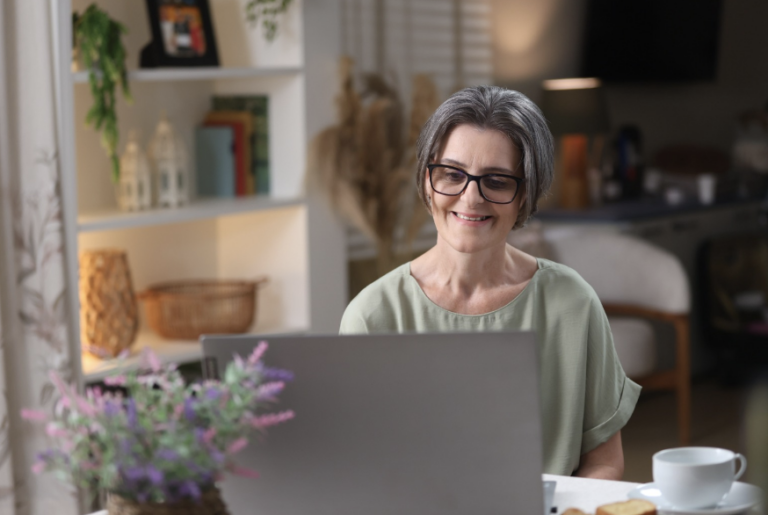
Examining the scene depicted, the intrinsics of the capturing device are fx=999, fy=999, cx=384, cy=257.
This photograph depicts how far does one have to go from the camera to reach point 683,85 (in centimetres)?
579

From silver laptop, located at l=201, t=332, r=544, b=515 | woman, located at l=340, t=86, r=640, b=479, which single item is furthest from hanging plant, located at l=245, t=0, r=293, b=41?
silver laptop, located at l=201, t=332, r=544, b=515

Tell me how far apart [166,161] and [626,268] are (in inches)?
78.3

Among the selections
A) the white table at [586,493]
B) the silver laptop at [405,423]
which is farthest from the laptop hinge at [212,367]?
the white table at [586,493]

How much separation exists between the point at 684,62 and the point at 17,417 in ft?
13.6

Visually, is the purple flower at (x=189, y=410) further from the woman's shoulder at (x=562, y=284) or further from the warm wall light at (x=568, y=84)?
the warm wall light at (x=568, y=84)

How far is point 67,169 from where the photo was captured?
2.43 meters

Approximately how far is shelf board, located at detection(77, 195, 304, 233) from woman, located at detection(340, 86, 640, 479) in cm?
117

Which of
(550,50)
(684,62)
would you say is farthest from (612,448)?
(684,62)

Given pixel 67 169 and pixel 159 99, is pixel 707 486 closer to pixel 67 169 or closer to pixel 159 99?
pixel 67 169

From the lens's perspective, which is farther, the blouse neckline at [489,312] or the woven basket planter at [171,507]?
the blouse neckline at [489,312]

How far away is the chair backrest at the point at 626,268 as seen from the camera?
3.93 metres

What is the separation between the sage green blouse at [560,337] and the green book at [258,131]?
154 cm

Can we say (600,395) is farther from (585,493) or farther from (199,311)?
(199,311)

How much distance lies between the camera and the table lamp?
459 centimetres
